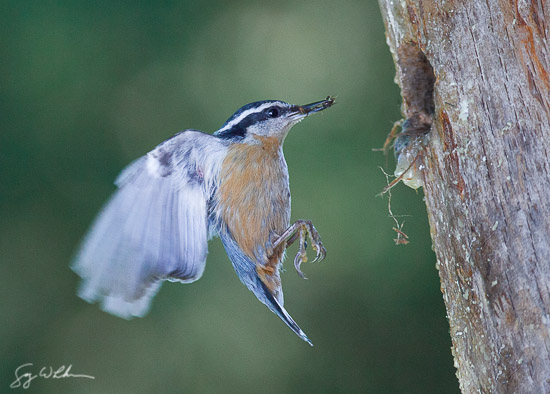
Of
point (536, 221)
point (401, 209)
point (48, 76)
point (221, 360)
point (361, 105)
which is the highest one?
point (48, 76)

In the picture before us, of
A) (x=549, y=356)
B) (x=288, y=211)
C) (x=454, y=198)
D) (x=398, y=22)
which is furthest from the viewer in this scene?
(x=288, y=211)

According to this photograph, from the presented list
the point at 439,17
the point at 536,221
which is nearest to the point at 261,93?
the point at 439,17

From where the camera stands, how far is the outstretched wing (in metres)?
2.08

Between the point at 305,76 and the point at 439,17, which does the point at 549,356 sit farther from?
the point at 305,76

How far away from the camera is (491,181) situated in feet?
6.13

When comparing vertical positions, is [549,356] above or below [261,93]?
below

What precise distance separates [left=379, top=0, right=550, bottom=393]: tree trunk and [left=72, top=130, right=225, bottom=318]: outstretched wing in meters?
0.75

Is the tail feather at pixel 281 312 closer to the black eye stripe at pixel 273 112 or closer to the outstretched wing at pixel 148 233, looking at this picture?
the outstretched wing at pixel 148 233

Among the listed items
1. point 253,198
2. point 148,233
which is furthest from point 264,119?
point 148,233

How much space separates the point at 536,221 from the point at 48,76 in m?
2.97

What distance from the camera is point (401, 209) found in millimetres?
3791

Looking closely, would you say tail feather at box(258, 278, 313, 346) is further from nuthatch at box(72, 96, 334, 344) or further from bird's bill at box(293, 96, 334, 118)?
bird's bill at box(293, 96, 334, 118)

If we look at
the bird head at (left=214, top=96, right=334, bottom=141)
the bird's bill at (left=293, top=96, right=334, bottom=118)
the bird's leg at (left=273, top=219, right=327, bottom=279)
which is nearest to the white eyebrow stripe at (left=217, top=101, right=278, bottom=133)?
the bird head at (left=214, top=96, right=334, bottom=141)

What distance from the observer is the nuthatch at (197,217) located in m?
2.10
